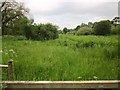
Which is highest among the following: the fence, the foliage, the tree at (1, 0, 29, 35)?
the tree at (1, 0, 29, 35)

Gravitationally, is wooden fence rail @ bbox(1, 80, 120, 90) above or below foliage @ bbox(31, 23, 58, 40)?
below

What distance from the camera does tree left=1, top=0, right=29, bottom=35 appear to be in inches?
928

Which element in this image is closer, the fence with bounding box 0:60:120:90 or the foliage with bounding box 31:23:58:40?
the fence with bounding box 0:60:120:90

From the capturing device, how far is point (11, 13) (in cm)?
2434

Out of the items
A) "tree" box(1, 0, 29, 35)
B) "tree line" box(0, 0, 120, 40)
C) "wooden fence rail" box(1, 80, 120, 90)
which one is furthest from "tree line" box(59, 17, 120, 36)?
"tree" box(1, 0, 29, 35)

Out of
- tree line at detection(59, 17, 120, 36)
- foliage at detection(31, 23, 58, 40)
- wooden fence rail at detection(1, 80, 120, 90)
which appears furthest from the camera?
foliage at detection(31, 23, 58, 40)

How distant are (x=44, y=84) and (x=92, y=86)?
0.80m

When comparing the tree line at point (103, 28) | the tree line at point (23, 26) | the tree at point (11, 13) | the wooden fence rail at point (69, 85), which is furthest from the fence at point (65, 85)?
the tree at point (11, 13)

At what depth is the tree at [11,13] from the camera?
23.6 m

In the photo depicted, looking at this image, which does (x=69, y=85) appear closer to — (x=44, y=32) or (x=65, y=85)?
(x=65, y=85)

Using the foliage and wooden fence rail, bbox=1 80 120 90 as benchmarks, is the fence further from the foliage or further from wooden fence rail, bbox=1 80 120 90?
the foliage

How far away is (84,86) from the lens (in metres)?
4.20

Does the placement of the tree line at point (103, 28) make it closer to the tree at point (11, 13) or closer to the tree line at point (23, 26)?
the tree line at point (23, 26)

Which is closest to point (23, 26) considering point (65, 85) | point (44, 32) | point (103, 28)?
point (44, 32)
